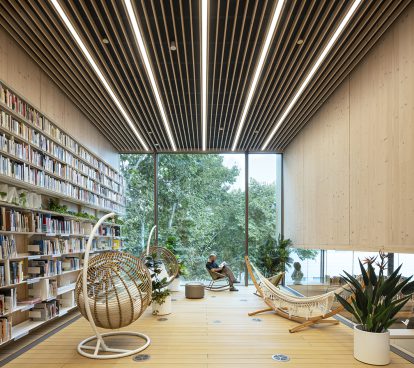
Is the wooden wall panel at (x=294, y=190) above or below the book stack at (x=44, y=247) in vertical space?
above

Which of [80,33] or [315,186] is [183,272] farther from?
[80,33]

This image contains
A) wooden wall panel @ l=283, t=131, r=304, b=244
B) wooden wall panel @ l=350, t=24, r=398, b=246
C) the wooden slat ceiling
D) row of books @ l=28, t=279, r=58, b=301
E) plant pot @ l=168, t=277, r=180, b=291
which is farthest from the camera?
plant pot @ l=168, t=277, r=180, b=291

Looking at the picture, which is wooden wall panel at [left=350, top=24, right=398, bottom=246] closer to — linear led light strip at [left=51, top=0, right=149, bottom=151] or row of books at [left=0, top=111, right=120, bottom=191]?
linear led light strip at [left=51, top=0, right=149, bottom=151]

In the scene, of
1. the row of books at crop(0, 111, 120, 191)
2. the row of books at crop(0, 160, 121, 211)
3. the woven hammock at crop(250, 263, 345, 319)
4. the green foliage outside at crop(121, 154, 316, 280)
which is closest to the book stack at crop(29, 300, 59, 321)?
the row of books at crop(0, 160, 121, 211)

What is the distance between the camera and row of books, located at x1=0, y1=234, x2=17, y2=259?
437 centimetres

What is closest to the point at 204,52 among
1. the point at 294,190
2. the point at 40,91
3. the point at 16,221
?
the point at 40,91

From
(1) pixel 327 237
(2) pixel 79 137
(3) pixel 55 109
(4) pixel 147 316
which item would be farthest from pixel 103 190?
(1) pixel 327 237

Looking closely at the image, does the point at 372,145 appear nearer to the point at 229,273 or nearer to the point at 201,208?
the point at 229,273

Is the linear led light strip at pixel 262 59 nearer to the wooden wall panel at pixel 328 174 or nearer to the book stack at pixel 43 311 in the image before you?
the wooden wall panel at pixel 328 174

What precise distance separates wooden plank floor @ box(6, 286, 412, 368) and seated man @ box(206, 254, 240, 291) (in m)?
2.76

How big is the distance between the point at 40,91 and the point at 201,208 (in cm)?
606

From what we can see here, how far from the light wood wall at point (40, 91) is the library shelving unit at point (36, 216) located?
171 millimetres

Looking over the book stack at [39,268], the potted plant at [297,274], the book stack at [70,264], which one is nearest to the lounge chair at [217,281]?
the potted plant at [297,274]

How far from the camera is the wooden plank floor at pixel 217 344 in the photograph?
416 centimetres
